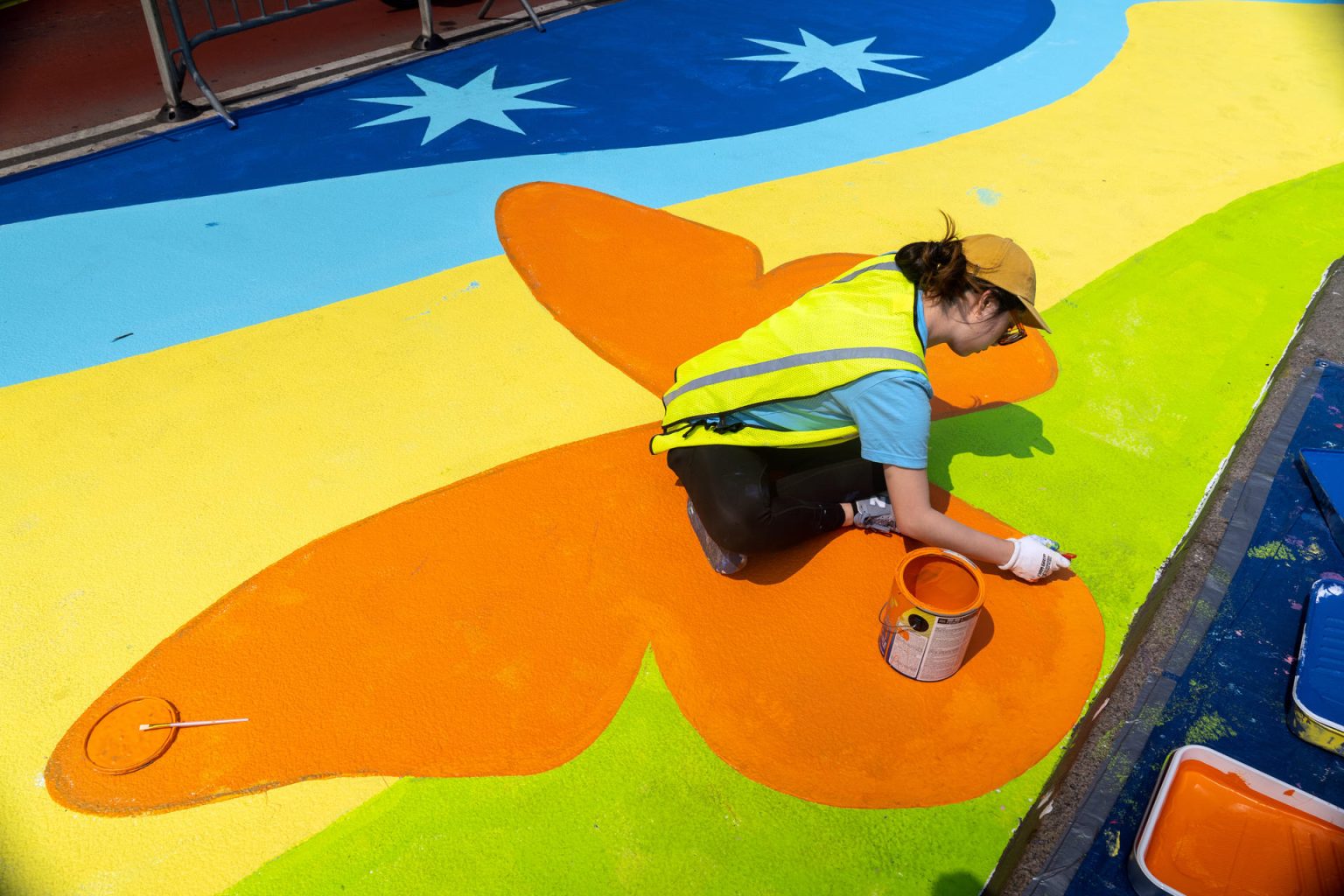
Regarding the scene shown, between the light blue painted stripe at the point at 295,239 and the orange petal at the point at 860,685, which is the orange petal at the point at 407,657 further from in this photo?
the light blue painted stripe at the point at 295,239

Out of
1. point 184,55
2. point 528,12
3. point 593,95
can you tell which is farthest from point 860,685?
point 528,12

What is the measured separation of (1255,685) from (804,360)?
1.59 m

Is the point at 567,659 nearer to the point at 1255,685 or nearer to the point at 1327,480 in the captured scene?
the point at 1255,685

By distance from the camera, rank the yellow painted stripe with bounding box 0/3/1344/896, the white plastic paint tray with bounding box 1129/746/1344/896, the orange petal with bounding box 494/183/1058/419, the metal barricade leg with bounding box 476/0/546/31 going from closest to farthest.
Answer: the white plastic paint tray with bounding box 1129/746/1344/896 < the yellow painted stripe with bounding box 0/3/1344/896 < the orange petal with bounding box 494/183/1058/419 < the metal barricade leg with bounding box 476/0/546/31

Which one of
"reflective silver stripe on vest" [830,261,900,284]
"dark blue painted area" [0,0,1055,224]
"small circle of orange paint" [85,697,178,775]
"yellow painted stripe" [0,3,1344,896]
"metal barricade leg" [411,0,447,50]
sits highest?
"reflective silver stripe on vest" [830,261,900,284]

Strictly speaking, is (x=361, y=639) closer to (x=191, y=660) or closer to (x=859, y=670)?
(x=191, y=660)

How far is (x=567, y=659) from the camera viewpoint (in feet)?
8.59

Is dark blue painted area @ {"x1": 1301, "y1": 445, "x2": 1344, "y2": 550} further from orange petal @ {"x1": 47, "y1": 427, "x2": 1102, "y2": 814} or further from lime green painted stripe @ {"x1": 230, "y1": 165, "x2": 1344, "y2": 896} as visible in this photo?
orange petal @ {"x1": 47, "y1": 427, "x2": 1102, "y2": 814}

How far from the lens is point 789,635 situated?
2.72 m

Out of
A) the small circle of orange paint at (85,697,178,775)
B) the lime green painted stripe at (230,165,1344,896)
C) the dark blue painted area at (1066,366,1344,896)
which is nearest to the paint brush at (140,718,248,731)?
the small circle of orange paint at (85,697,178,775)

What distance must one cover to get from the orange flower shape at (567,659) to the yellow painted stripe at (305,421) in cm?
9

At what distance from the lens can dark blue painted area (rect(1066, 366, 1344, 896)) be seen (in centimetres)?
234

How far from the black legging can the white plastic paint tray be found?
3.73 ft

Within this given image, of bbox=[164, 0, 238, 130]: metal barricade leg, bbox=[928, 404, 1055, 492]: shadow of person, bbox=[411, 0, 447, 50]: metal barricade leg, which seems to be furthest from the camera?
bbox=[411, 0, 447, 50]: metal barricade leg
